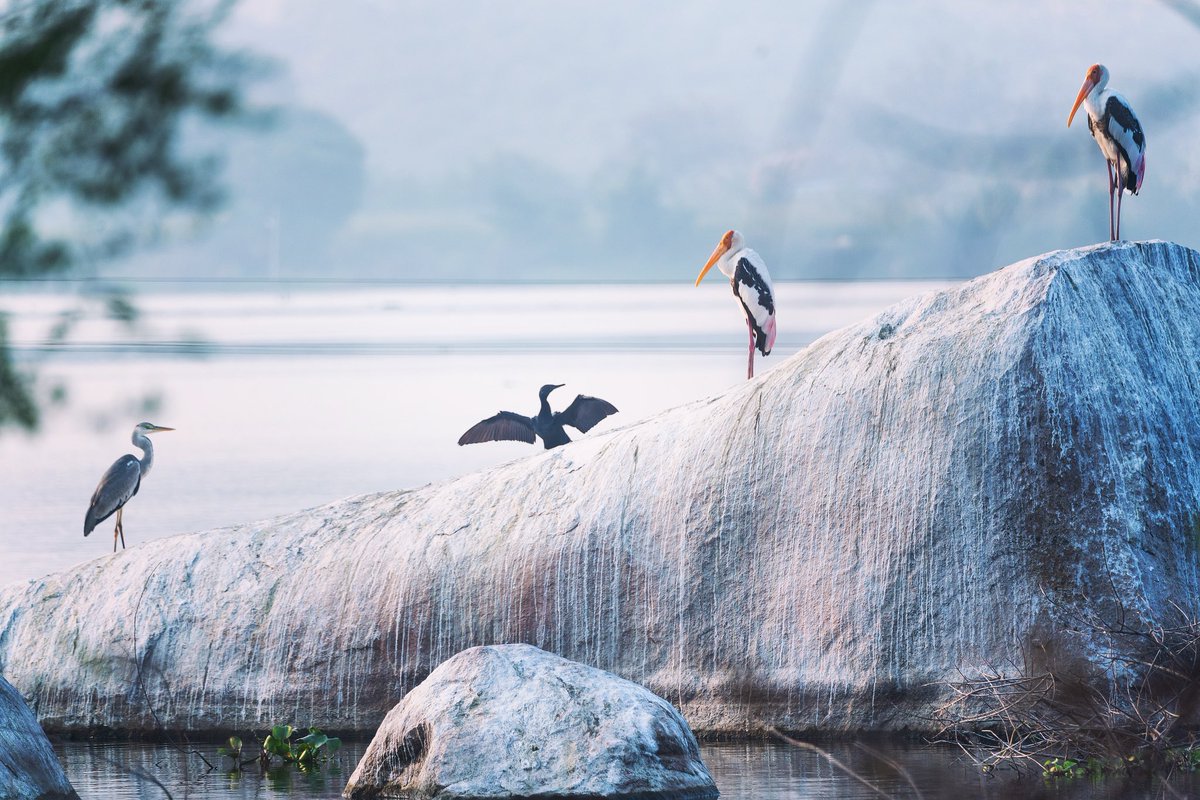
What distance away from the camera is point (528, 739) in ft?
25.1

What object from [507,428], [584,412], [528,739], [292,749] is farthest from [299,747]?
[584,412]

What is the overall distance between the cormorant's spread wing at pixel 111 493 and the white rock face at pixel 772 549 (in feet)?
9.36

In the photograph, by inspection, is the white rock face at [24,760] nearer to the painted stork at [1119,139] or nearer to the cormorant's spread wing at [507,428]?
the cormorant's spread wing at [507,428]

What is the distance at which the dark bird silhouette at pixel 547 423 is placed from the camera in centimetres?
1410

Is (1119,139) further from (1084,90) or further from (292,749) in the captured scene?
(292,749)

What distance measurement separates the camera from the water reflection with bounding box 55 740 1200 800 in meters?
7.76

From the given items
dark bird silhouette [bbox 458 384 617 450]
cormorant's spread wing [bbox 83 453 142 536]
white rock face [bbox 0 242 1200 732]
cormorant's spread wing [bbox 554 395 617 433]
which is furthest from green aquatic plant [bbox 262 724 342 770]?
cormorant's spread wing [bbox 554 395 617 433]

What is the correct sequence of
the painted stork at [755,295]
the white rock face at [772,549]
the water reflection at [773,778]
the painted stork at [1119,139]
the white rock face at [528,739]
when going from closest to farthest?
the white rock face at [528,739]
the water reflection at [773,778]
the white rock face at [772,549]
the painted stork at [1119,139]
the painted stork at [755,295]

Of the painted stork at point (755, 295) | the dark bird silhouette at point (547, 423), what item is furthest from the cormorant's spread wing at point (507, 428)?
the painted stork at point (755, 295)

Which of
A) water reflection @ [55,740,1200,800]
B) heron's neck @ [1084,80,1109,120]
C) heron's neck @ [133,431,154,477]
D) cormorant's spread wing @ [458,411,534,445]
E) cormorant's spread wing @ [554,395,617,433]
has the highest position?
heron's neck @ [1084,80,1109,120]

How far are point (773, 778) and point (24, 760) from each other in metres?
3.46

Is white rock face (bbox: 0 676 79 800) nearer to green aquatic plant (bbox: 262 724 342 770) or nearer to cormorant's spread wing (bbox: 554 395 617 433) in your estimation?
green aquatic plant (bbox: 262 724 342 770)

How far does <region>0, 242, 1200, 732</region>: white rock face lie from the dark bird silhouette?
353 centimetres

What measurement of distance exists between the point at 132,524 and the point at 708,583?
10.6 metres
